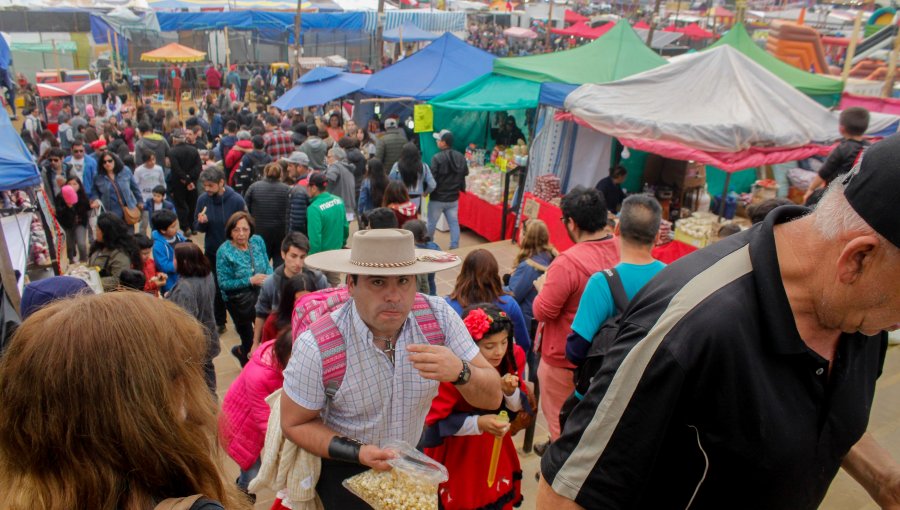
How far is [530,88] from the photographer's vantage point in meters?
10.6

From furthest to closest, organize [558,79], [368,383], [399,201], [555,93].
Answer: [558,79] → [555,93] → [399,201] → [368,383]

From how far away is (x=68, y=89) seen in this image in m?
17.0

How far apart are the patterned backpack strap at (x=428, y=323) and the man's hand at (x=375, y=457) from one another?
0.46 metres

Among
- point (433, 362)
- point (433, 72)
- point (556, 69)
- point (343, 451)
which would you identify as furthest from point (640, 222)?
point (433, 72)

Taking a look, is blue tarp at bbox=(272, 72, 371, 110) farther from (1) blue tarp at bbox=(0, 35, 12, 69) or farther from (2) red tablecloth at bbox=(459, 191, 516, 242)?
(1) blue tarp at bbox=(0, 35, 12, 69)

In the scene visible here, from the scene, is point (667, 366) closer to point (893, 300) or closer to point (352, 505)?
point (893, 300)

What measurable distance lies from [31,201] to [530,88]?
762cm

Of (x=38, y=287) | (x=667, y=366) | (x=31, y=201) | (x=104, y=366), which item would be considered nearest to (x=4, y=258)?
(x=38, y=287)

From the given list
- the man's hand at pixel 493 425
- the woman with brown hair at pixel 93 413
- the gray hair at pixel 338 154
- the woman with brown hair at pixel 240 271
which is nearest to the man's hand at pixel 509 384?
the man's hand at pixel 493 425

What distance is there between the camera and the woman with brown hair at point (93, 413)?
118 cm

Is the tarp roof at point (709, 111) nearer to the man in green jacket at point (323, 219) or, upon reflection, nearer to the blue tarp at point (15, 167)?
the man in green jacket at point (323, 219)

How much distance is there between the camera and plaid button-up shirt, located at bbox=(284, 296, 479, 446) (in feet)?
7.03

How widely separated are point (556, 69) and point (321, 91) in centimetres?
617

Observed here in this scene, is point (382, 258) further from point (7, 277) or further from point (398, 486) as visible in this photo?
point (7, 277)
